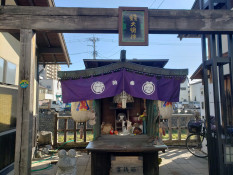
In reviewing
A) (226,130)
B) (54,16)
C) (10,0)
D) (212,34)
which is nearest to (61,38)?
(10,0)

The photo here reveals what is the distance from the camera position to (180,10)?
4.00 m

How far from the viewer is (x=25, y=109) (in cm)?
356

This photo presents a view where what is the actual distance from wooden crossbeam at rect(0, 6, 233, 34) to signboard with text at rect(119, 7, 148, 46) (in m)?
0.15

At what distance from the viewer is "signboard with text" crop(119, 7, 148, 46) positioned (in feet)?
12.9

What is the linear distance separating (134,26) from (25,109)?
130 inches

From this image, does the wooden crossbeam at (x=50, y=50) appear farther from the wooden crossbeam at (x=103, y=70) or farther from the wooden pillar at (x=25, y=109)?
the wooden pillar at (x=25, y=109)

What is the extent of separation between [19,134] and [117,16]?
Result: 364 centimetres

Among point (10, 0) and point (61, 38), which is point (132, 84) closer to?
point (61, 38)

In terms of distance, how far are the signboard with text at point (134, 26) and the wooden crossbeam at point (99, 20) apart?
0.15m

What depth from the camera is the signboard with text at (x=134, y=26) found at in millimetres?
3939

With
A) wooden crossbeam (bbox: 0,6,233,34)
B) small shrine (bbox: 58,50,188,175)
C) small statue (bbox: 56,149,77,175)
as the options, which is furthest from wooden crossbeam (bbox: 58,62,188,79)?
small statue (bbox: 56,149,77,175)

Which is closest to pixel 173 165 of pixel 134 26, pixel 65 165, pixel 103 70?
pixel 65 165

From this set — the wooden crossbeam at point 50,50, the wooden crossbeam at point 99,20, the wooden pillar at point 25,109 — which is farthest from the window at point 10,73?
the wooden crossbeam at point 50,50

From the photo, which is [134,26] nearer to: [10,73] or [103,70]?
[103,70]
